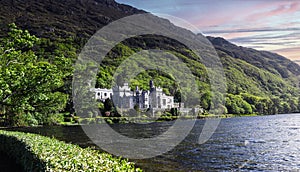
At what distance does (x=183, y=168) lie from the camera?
22.8 meters

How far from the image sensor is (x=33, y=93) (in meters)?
25.3

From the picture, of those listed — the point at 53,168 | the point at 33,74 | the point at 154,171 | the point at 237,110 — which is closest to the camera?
the point at 53,168

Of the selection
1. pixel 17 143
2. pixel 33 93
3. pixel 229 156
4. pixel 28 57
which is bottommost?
pixel 229 156

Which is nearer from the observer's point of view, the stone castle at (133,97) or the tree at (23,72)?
the tree at (23,72)

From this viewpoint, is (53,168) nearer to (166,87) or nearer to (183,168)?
(183,168)

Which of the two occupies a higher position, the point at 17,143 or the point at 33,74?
the point at 33,74

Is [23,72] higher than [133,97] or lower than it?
lower

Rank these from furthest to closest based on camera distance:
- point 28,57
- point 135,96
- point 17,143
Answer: point 135,96 → point 28,57 → point 17,143

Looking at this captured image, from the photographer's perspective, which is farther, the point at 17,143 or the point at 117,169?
the point at 17,143

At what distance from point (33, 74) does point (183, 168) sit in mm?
13249

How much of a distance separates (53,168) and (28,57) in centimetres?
1893

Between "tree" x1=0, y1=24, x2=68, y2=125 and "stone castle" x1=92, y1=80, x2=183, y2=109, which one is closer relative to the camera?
"tree" x1=0, y1=24, x2=68, y2=125

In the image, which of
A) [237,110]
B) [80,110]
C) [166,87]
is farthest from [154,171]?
[166,87]

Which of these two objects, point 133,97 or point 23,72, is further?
point 133,97
